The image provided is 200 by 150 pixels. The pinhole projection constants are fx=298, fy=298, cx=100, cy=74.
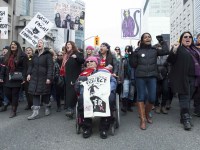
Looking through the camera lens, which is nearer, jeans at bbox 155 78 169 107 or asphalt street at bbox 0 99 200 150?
asphalt street at bbox 0 99 200 150

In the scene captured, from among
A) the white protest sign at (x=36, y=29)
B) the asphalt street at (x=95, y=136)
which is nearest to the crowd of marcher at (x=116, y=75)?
the asphalt street at (x=95, y=136)

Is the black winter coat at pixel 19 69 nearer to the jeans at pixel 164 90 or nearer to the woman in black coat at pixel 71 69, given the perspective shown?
the woman in black coat at pixel 71 69

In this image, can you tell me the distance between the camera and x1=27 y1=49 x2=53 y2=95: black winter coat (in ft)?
24.2

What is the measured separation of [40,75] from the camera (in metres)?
7.43

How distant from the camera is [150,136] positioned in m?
5.52

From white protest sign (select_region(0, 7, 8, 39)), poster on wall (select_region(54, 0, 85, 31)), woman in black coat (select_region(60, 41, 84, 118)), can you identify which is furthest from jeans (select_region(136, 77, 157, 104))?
white protest sign (select_region(0, 7, 8, 39))

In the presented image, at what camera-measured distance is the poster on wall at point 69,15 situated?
11891mm

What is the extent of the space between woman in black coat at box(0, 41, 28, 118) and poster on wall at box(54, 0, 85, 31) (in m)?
4.17

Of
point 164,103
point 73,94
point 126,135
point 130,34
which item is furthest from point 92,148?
point 130,34

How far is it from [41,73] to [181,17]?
330 feet

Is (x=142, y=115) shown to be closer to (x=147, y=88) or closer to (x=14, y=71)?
(x=147, y=88)

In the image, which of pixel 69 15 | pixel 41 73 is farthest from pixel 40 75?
pixel 69 15

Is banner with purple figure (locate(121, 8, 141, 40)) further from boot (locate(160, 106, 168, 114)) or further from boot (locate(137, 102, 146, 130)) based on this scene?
boot (locate(137, 102, 146, 130))

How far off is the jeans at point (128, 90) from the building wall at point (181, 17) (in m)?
A: 78.8
